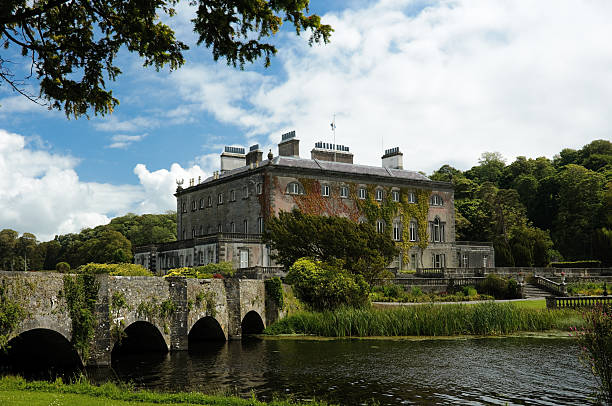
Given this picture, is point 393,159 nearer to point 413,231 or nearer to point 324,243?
point 413,231

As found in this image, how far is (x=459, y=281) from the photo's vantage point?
4281 centimetres

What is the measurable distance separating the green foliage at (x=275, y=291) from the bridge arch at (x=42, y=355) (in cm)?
1211

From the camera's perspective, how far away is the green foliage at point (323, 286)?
3041 centimetres

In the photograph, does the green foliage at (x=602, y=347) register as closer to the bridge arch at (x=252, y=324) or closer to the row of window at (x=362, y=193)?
the bridge arch at (x=252, y=324)

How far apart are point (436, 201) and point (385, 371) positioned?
4129cm

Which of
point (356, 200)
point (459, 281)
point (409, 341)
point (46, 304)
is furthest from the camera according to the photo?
point (356, 200)

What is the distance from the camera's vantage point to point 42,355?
1855 centimetres

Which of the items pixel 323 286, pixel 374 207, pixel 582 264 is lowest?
pixel 323 286

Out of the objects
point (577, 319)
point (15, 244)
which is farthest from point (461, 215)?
point (15, 244)

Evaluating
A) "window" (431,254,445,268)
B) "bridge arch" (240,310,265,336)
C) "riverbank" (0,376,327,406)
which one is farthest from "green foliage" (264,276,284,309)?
"window" (431,254,445,268)

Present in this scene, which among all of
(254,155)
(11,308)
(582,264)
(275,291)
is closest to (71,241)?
(254,155)

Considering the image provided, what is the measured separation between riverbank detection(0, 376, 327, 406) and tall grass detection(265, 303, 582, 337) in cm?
1426

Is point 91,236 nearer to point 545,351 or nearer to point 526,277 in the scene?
point 526,277

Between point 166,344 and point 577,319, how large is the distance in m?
18.5
